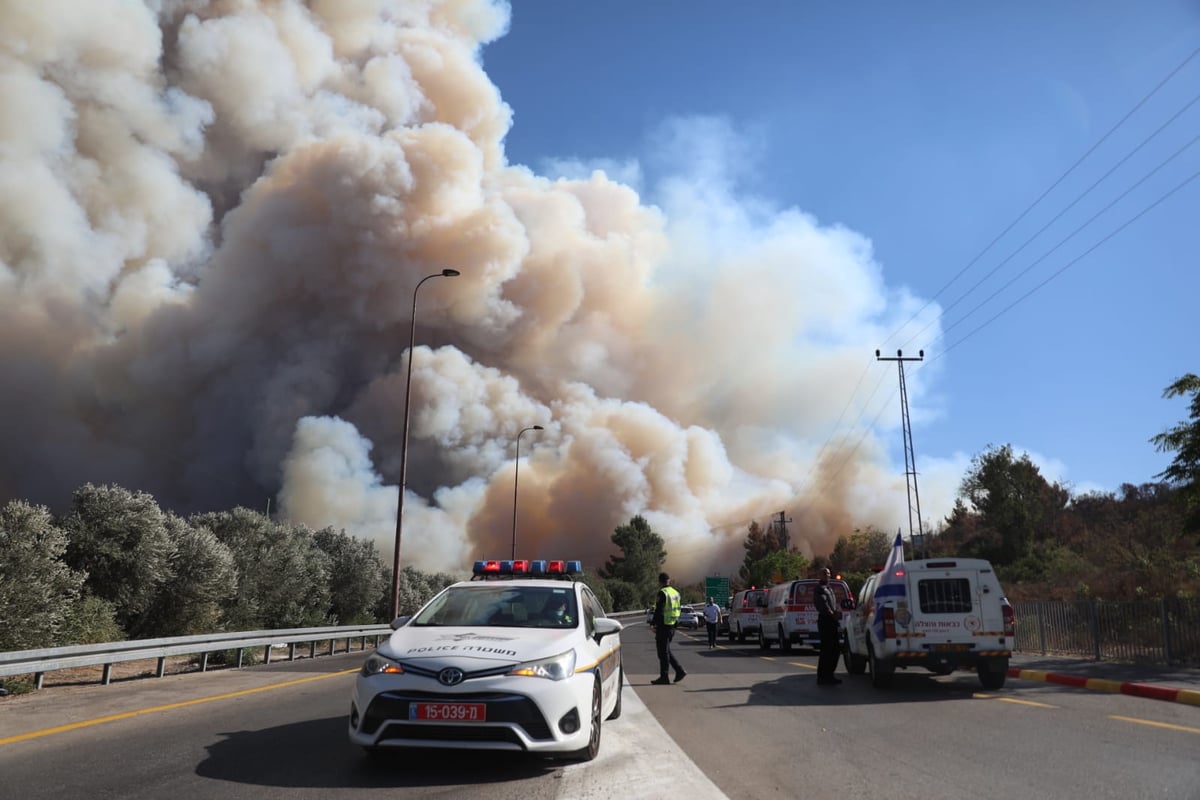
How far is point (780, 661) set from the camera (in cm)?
1941

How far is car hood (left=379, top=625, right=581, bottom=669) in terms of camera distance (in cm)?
588

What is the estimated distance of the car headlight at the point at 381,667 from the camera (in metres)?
5.87

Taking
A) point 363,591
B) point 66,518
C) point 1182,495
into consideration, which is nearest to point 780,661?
point 1182,495

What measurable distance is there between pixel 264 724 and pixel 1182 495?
1787 centimetres

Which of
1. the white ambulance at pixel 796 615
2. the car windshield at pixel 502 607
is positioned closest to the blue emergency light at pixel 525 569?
the car windshield at pixel 502 607

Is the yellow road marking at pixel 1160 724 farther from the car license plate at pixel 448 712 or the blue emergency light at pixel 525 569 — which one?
the car license plate at pixel 448 712

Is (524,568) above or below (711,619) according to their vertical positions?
above

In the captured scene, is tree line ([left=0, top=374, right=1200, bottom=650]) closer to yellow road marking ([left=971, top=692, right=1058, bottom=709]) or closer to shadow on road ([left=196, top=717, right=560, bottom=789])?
yellow road marking ([left=971, top=692, right=1058, bottom=709])

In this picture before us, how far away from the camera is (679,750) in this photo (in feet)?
23.1

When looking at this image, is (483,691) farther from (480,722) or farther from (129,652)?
(129,652)

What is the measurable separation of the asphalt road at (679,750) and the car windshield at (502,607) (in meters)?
1.04

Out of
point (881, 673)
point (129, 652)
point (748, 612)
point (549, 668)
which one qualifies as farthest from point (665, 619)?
point (748, 612)

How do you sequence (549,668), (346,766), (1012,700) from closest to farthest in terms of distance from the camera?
1. (549,668)
2. (346,766)
3. (1012,700)

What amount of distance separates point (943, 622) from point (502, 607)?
793cm
